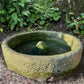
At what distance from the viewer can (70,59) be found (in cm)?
233

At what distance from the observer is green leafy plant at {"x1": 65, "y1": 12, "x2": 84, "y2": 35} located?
4426 millimetres

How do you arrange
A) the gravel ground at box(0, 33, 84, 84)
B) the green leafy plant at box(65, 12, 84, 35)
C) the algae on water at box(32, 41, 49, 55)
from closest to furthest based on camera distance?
the gravel ground at box(0, 33, 84, 84), the algae on water at box(32, 41, 49, 55), the green leafy plant at box(65, 12, 84, 35)

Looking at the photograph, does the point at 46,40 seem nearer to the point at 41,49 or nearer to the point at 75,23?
the point at 41,49

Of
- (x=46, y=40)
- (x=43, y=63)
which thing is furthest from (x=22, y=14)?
(x=43, y=63)

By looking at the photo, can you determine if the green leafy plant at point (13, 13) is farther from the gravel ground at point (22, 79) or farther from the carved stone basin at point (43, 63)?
the gravel ground at point (22, 79)

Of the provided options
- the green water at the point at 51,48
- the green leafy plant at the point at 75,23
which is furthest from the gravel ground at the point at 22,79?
the green leafy plant at the point at 75,23

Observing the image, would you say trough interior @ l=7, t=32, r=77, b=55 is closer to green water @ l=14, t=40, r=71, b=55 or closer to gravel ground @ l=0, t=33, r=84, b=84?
green water @ l=14, t=40, r=71, b=55

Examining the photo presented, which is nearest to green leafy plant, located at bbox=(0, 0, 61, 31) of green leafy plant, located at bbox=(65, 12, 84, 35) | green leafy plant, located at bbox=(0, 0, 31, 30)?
green leafy plant, located at bbox=(0, 0, 31, 30)

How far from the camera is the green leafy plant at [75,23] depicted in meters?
4.43

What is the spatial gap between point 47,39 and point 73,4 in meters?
2.20

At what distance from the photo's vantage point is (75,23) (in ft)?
14.5

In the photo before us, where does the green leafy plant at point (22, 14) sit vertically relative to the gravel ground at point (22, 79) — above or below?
above

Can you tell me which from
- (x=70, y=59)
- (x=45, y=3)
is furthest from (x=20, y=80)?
(x=45, y=3)

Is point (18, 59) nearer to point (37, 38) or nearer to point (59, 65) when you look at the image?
point (59, 65)
